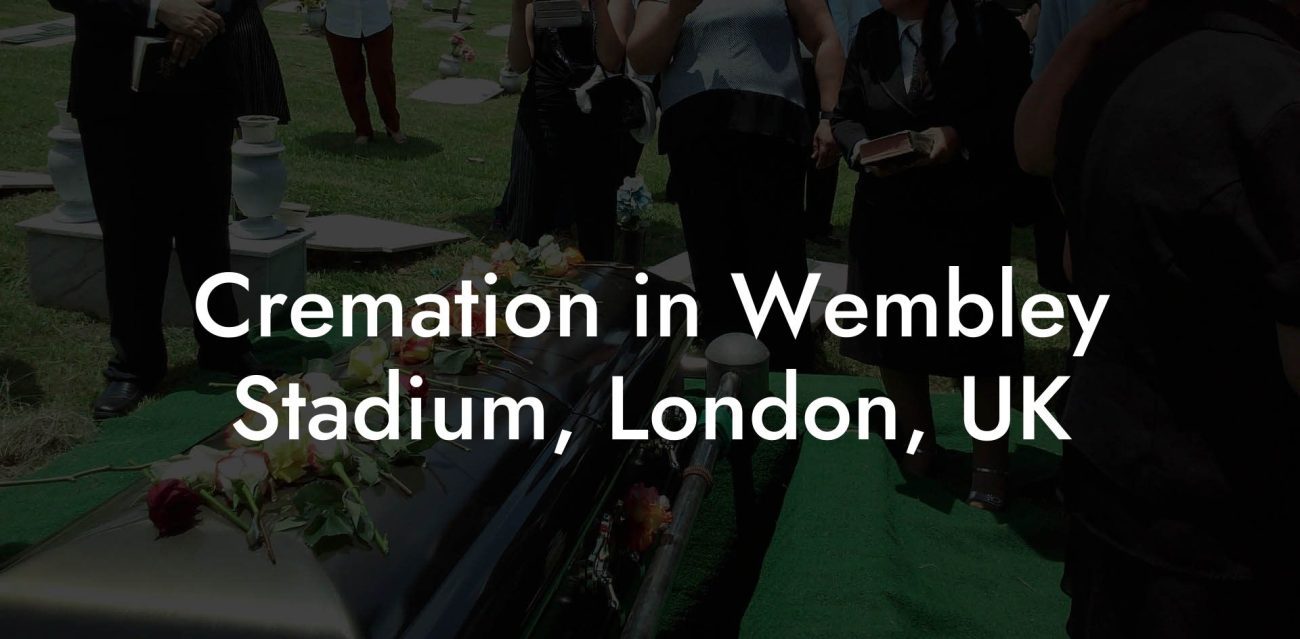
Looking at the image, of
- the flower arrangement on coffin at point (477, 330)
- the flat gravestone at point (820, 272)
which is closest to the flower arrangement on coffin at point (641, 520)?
the flower arrangement on coffin at point (477, 330)

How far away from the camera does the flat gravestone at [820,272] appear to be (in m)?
4.89

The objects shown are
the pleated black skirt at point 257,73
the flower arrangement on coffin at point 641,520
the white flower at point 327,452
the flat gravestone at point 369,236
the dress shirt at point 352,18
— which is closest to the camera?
the white flower at point 327,452

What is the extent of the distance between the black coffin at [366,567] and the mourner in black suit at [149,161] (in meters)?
1.94

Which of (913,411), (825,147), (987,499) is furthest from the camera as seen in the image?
(825,147)

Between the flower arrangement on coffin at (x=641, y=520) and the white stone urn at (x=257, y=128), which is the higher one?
the white stone urn at (x=257, y=128)

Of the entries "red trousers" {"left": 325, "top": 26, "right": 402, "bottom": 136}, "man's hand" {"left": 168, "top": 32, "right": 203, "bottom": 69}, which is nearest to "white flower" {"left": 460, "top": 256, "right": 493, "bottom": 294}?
"man's hand" {"left": 168, "top": 32, "right": 203, "bottom": 69}

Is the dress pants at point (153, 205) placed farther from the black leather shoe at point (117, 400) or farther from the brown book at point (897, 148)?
the brown book at point (897, 148)

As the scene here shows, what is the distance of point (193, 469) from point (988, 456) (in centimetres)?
208

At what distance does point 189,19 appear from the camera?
316 centimetres

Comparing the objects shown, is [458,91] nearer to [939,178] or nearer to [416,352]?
[939,178]

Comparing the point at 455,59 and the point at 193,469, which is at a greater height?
the point at 455,59

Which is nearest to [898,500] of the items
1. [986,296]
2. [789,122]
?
[986,296]

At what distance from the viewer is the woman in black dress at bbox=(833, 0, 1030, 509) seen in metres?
2.57

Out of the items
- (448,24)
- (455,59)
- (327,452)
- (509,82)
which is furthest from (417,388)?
(448,24)
